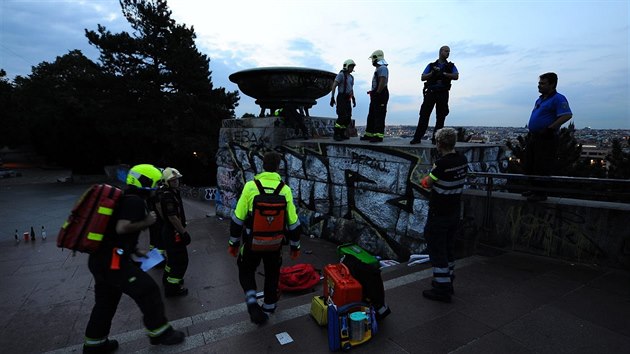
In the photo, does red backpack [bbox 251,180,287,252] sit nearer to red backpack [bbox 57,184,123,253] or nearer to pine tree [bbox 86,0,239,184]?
red backpack [bbox 57,184,123,253]

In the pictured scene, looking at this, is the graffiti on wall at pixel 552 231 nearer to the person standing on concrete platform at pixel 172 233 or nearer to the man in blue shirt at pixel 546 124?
the man in blue shirt at pixel 546 124

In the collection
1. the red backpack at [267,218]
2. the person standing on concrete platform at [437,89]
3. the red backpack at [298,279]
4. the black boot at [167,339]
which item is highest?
the person standing on concrete platform at [437,89]

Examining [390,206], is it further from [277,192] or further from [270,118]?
[270,118]

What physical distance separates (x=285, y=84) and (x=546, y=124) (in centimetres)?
567

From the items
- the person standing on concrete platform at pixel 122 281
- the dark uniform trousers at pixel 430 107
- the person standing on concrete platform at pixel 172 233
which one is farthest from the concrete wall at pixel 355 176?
the person standing on concrete platform at pixel 122 281

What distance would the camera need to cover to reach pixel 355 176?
6.87 m

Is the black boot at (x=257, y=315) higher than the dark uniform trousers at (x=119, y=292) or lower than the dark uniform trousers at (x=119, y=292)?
lower

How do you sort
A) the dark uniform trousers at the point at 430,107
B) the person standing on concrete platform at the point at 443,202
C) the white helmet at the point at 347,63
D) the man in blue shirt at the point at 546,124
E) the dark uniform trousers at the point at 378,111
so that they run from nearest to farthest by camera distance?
the person standing on concrete platform at the point at 443,202
the man in blue shirt at the point at 546,124
the dark uniform trousers at the point at 430,107
the dark uniform trousers at the point at 378,111
the white helmet at the point at 347,63

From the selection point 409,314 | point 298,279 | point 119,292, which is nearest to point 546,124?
point 409,314

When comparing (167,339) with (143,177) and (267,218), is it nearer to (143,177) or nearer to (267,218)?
(267,218)

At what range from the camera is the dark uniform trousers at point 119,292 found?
2.88m

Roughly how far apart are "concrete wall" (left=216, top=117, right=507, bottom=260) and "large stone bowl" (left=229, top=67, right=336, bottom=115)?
0.61 m

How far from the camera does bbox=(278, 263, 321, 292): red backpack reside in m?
4.87

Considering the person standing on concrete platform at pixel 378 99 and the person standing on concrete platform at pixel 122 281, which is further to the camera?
the person standing on concrete platform at pixel 378 99
